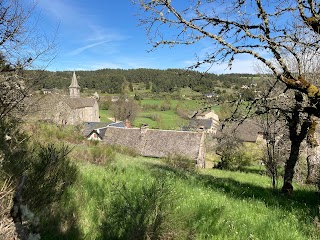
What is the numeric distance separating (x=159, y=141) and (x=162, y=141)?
1.38ft

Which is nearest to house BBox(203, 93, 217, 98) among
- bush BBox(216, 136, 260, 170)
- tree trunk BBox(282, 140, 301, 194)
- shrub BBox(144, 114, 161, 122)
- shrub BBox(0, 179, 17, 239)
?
shrub BBox(0, 179, 17, 239)

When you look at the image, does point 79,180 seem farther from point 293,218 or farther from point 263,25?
Answer: point 263,25

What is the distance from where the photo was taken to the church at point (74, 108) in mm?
35628

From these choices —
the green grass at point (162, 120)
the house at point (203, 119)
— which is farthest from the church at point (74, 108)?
the house at point (203, 119)

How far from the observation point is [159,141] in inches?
1497

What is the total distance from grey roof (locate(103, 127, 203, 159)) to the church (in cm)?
688

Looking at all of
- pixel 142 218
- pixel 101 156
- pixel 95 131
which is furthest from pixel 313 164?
pixel 95 131

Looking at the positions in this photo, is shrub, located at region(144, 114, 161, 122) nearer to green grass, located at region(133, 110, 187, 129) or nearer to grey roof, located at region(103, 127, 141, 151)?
green grass, located at region(133, 110, 187, 129)

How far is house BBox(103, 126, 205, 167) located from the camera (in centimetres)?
3578

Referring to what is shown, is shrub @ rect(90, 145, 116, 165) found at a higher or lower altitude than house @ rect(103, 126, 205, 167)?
higher

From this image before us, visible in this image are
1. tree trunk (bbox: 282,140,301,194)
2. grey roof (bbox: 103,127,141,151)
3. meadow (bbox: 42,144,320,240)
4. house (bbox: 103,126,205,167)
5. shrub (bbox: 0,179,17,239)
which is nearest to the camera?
shrub (bbox: 0,179,17,239)

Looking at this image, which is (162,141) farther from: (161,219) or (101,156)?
(161,219)

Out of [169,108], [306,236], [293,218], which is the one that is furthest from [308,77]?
[169,108]

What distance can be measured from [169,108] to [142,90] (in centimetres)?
3658
